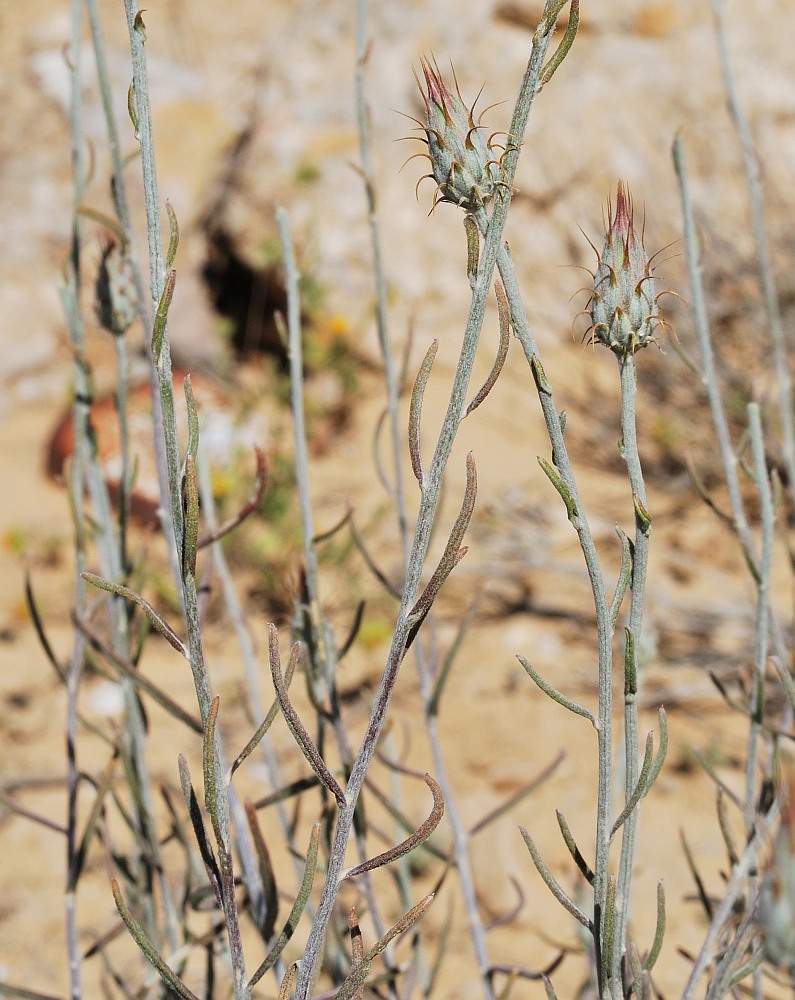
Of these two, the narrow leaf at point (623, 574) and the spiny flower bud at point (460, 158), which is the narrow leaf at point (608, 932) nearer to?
the narrow leaf at point (623, 574)

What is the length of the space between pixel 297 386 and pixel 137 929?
56 cm

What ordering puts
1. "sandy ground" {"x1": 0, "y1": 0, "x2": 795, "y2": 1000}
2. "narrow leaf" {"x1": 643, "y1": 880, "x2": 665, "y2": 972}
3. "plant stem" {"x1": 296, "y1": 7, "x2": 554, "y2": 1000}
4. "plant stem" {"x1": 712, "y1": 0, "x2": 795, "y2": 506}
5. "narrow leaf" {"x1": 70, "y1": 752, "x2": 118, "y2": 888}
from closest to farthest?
"plant stem" {"x1": 296, "y1": 7, "x2": 554, "y2": 1000}
"narrow leaf" {"x1": 643, "y1": 880, "x2": 665, "y2": 972}
"narrow leaf" {"x1": 70, "y1": 752, "x2": 118, "y2": 888}
"plant stem" {"x1": 712, "y1": 0, "x2": 795, "y2": 506}
"sandy ground" {"x1": 0, "y1": 0, "x2": 795, "y2": 1000}

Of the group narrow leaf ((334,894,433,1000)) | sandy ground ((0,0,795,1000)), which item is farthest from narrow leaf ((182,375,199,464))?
sandy ground ((0,0,795,1000))

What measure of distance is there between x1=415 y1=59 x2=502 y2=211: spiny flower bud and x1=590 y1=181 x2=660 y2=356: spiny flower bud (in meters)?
0.10

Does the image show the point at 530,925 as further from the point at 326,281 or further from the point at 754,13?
the point at 754,13

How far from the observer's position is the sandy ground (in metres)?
2.49

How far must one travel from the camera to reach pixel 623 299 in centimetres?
67

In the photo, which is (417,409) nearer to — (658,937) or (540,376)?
(540,376)

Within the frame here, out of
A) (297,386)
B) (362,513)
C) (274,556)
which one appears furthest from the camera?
(362,513)

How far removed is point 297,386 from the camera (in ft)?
3.56

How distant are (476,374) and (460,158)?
11.7 feet

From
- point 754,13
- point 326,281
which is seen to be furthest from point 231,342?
point 754,13

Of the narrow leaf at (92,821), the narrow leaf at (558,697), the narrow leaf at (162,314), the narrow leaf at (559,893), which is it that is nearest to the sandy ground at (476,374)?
the narrow leaf at (92,821)

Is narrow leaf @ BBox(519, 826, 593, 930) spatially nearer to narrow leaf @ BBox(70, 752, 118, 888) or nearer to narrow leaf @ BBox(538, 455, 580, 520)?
narrow leaf @ BBox(538, 455, 580, 520)
